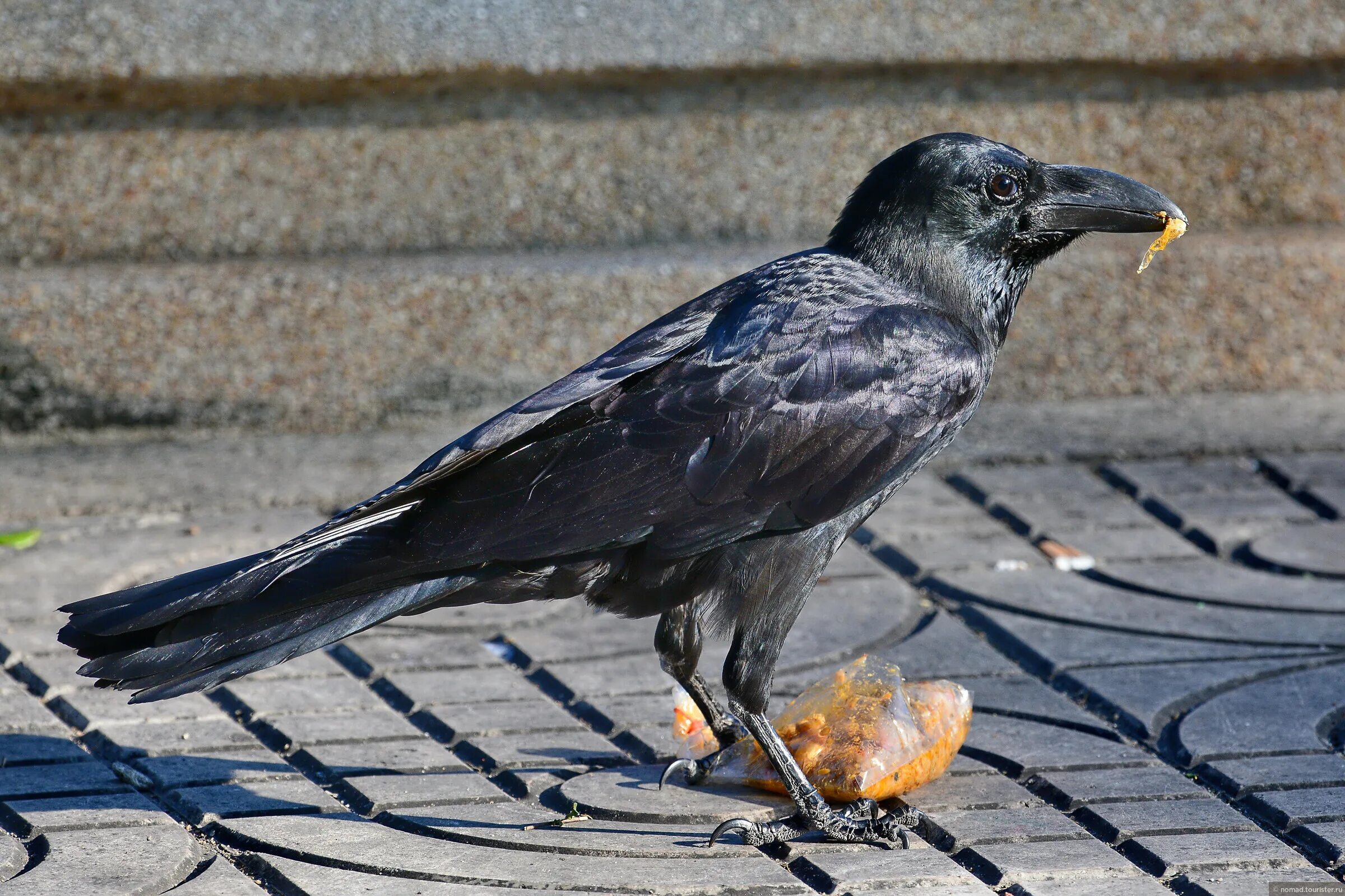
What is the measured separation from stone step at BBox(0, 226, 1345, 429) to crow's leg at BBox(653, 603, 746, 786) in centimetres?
246

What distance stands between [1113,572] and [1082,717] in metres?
0.94

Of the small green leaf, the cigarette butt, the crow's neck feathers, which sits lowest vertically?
the small green leaf

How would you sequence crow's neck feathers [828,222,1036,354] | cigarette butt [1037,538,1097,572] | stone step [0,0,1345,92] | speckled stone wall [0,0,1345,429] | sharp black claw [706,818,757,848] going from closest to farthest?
sharp black claw [706,818,757,848] → crow's neck feathers [828,222,1036,354] → cigarette butt [1037,538,1097,572] → stone step [0,0,1345,92] → speckled stone wall [0,0,1345,429]

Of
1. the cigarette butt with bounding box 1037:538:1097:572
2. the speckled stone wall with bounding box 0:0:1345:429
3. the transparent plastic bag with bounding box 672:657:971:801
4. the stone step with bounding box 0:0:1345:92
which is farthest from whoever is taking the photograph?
the speckled stone wall with bounding box 0:0:1345:429

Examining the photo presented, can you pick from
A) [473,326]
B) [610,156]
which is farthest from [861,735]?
[610,156]

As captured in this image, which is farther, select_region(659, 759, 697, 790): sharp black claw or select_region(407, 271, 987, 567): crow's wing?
select_region(659, 759, 697, 790): sharp black claw

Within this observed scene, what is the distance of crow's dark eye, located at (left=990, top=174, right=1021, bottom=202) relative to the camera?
377 centimetres

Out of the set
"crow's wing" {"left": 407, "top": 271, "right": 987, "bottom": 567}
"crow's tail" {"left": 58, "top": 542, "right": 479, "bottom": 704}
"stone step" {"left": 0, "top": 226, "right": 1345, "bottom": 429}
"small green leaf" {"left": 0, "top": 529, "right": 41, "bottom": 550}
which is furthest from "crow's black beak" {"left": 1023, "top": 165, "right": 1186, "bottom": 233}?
"small green leaf" {"left": 0, "top": 529, "right": 41, "bottom": 550}

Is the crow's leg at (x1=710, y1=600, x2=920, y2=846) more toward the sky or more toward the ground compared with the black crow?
more toward the ground

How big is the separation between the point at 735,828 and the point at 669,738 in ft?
1.58

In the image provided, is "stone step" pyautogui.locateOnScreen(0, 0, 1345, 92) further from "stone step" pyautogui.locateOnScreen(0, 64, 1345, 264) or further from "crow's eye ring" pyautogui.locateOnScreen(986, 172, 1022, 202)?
"crow's eye ring" pyautogui.locateOnScreen(986, 172, 1022, 202)

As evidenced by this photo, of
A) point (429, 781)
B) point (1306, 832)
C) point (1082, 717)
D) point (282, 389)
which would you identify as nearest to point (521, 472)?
point (429, 781)

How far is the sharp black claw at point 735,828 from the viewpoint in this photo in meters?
3.28

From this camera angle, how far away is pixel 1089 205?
384cm
